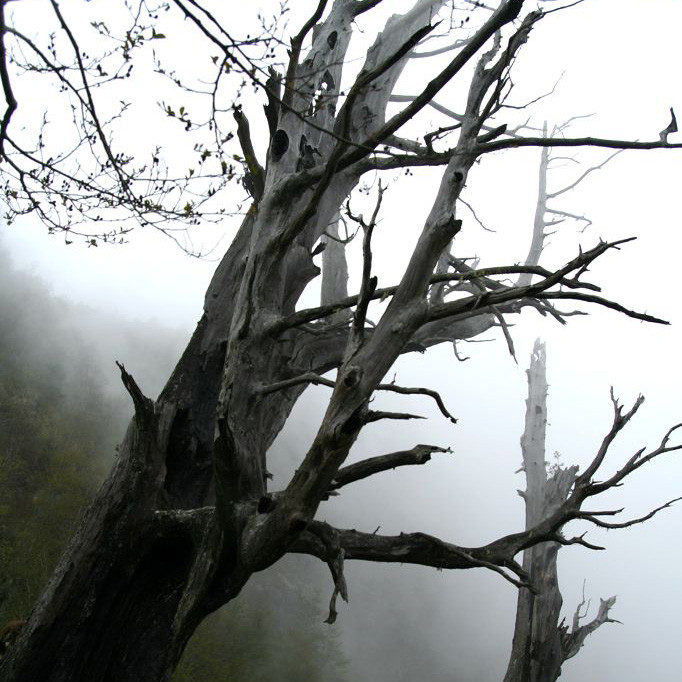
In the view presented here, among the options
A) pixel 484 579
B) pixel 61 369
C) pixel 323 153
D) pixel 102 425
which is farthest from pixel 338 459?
pixel 484 579

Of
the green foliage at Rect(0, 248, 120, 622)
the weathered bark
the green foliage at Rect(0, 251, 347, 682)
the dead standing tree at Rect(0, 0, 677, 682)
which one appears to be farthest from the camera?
the green foliage at Rect(0, 251, 347, 682)

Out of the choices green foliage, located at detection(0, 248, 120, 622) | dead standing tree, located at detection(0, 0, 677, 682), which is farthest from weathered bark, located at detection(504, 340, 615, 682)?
green foliage, located at detection(0, 248, 120, 622)

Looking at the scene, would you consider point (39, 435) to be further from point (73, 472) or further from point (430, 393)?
point (430, 393)

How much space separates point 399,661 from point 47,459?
7631 millimetres

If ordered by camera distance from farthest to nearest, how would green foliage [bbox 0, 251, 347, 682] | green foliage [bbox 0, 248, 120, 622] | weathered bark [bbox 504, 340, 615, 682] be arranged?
green foliage [bbox 0, 251, 347, 682] < green foliage [bbox 0, 248, 120, 622] < weathered bark [bbox 504, 340, 615, 682]

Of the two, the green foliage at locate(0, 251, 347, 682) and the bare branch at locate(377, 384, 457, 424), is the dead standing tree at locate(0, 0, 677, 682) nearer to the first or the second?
the bare branch at locate(377, 384, 457, 424)

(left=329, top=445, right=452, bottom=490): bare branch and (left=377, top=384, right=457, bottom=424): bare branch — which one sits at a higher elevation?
(left=377, top=384, right=457, bottom=424): bare branch

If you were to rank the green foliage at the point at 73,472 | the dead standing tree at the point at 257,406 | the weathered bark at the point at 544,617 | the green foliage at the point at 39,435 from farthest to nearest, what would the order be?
the green foliage at the point at 73,472 < the green foliage at the point at 39,435 < the weathered bark at the point at 544,617 < the dead standing tree at the point at 257,406

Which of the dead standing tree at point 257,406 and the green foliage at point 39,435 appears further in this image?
the green foliage at point 39,435

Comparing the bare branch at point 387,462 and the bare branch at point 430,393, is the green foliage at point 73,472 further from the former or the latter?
the bare branch at point 430,393

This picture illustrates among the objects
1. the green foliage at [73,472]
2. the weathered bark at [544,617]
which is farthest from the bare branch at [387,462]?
the green foliage at [73,472]

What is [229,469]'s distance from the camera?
8.10 ft

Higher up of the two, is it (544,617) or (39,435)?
(39,435)

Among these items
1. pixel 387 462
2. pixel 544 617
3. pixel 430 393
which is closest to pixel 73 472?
pixel 544 617
